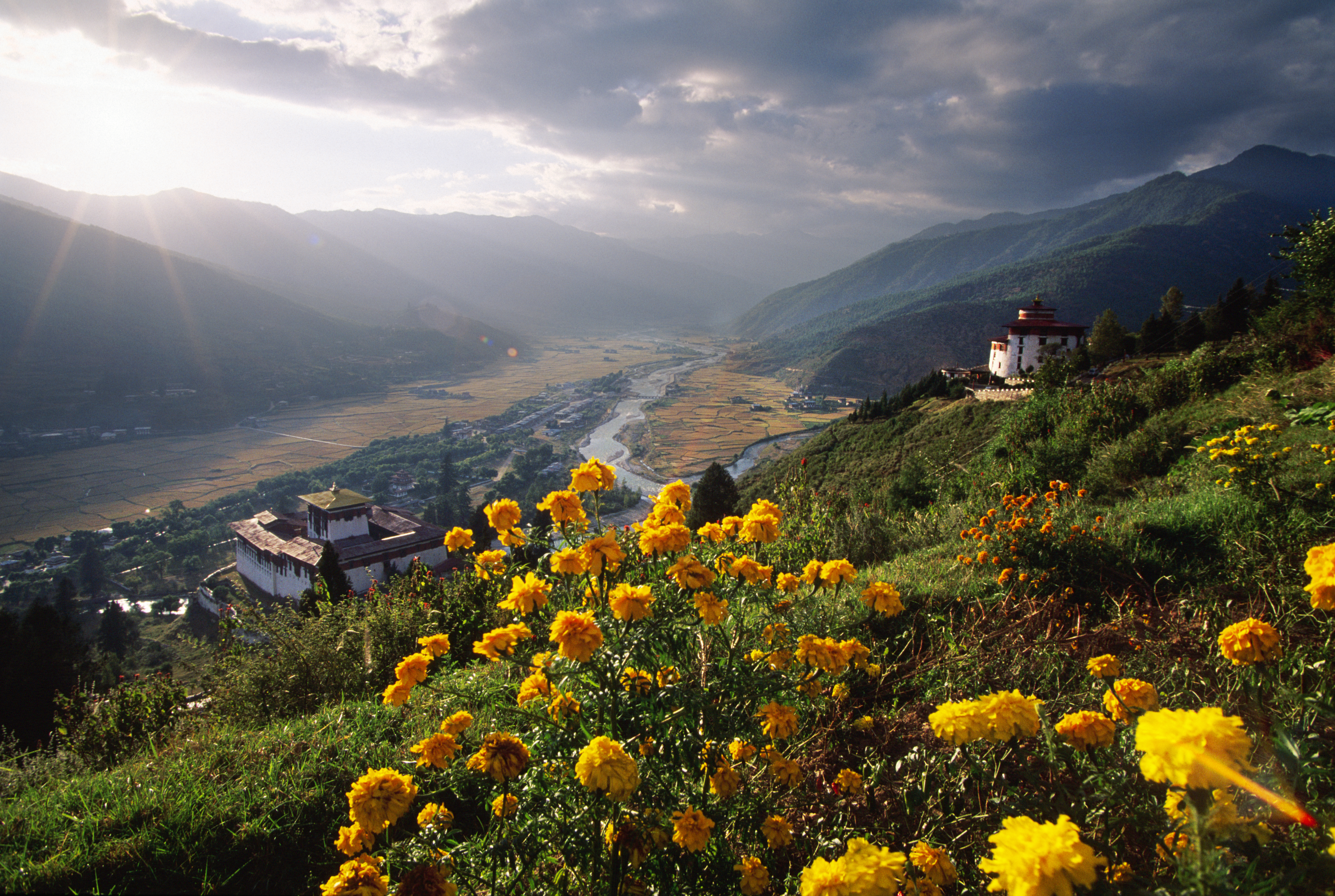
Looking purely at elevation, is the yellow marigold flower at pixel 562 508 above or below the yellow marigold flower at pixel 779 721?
above

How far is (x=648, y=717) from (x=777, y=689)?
0.52m

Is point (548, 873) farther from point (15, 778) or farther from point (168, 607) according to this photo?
point (168, 607)

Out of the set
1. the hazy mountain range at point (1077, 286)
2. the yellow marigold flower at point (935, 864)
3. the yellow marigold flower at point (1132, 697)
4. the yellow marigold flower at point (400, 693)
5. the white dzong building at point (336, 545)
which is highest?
the hazy mountain range at point (1077, 286)

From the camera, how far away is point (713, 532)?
2844mm

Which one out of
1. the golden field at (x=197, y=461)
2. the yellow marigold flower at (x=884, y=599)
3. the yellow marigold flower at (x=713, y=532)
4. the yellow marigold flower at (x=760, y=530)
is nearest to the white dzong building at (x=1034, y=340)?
the yellow marigold flower at (x=884, y=599)

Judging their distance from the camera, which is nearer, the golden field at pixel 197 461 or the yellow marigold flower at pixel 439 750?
the yellow marigold flower at pixel 439 750

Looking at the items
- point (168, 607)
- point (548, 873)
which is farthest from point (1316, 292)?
point (168, 607)

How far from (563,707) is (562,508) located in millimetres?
830

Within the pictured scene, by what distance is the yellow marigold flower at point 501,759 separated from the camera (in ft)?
5.18

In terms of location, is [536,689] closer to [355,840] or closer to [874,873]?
[355,840]

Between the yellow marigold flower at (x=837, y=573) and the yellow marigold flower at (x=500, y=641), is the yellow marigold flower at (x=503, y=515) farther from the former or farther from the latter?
the yellow marigold flower at (x=837, y=573)

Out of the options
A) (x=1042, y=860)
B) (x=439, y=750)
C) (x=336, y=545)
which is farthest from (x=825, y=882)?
(x=336, y=545)

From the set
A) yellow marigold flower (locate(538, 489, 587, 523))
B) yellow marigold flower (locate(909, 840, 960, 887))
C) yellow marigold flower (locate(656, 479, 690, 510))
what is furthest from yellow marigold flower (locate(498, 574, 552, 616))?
yellow marigold flower (locate(909, 840, 960, 887))

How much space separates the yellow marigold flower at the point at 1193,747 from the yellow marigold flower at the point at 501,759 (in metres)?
1.50
